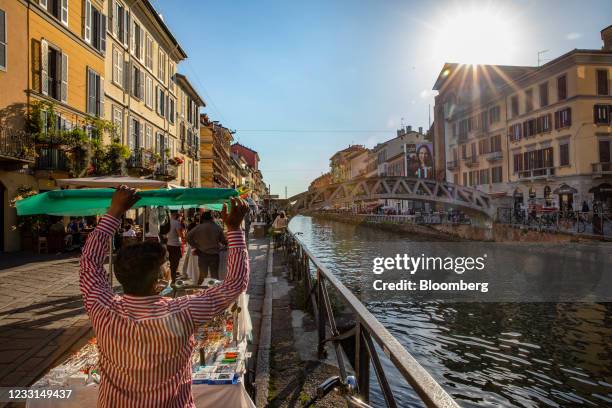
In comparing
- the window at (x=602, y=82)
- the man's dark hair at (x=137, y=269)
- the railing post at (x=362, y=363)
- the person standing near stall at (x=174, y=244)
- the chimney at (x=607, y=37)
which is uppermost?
the chimney at (x=607, y=37)

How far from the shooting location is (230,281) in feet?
6.12

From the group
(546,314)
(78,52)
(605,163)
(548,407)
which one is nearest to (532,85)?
(605,163)

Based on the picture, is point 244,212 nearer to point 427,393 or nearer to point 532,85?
point 427,393

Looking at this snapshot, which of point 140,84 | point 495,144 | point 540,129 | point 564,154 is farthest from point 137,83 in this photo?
point 495,144

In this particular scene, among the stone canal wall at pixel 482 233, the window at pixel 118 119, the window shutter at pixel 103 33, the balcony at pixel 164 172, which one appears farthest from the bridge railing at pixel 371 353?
the balcony at pixel 164 172

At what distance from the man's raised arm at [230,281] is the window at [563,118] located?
3709 centimetres

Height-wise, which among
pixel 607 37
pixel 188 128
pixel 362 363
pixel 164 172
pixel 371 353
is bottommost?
pixel 362 363

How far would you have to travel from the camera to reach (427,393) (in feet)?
6.06

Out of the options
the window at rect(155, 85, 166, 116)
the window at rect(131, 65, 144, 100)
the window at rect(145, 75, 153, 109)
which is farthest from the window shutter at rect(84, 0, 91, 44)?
the window at rect(155, 85, 166, 116)

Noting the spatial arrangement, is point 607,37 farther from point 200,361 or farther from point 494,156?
point 200,361

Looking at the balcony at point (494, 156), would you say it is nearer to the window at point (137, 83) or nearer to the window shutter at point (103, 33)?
the window at point (137, 83)

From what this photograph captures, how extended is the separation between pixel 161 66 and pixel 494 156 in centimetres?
3146

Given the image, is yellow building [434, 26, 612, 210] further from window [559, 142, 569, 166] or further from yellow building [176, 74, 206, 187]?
yellow building [176, 74, 206, 187]

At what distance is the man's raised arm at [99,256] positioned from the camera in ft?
5.92
